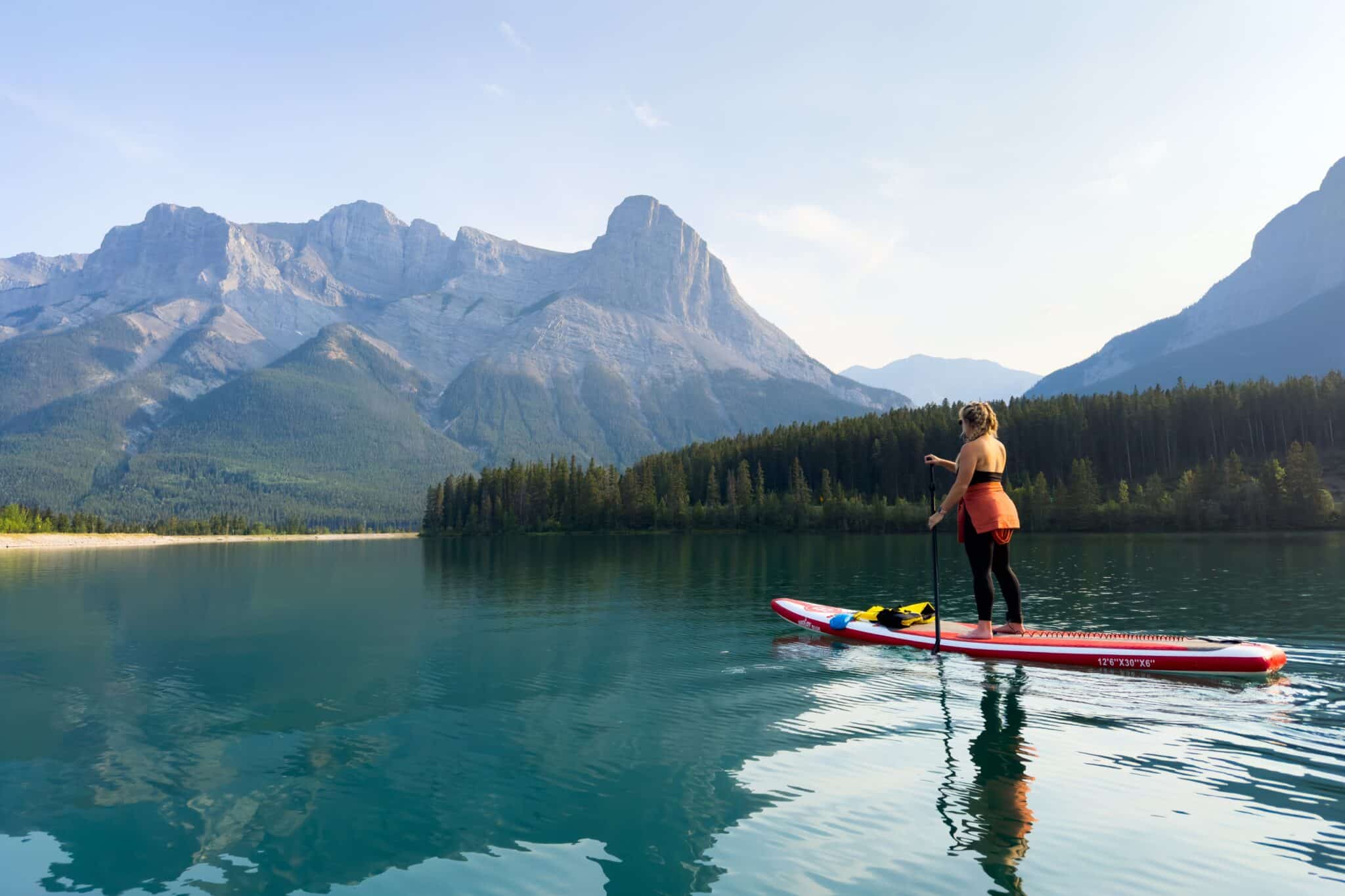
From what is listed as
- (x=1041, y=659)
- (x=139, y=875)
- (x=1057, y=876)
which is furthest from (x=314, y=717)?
(x=1041, y=659)

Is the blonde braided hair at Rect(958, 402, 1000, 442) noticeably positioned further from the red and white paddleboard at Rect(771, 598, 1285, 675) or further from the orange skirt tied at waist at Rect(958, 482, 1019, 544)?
the red and white paddleboard at Rect(771, 598, 1285, 675)

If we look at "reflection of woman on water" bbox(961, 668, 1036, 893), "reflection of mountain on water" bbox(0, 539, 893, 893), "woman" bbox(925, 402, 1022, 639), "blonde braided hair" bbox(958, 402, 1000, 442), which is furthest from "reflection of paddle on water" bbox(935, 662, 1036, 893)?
"blonde braided hair" bbox(958, 402, 1000, 442)

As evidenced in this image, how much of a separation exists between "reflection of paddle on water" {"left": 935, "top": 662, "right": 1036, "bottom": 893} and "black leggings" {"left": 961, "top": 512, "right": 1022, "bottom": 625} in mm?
4347

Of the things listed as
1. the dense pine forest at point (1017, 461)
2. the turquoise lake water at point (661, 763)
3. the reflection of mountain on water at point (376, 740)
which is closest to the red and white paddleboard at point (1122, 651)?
the turquoise lake water at point (661, 763)

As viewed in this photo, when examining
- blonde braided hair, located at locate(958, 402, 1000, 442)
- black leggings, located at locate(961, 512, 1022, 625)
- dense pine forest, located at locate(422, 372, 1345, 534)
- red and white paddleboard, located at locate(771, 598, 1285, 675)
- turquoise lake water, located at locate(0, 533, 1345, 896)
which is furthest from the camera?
dense pine forest, located at locate(422, 372, 1345, 534)

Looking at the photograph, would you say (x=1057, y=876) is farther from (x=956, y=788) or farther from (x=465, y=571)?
(x=465, y=571)

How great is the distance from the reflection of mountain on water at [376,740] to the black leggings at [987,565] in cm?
642

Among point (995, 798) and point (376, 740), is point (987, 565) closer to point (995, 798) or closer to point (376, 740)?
point (995, 798)

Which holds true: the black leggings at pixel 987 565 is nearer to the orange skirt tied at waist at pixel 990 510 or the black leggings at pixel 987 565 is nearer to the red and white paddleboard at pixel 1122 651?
the orange skirt tied at waist at pixel 990 510

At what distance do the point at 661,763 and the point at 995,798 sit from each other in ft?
20.5

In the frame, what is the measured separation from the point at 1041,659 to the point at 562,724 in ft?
46.4

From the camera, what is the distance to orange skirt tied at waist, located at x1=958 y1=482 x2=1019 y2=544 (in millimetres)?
20453

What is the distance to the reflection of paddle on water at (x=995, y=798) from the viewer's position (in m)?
10.2

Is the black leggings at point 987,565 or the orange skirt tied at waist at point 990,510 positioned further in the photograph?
the black leggings at point 987,565
